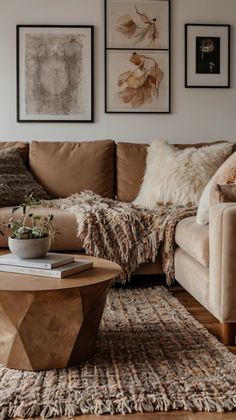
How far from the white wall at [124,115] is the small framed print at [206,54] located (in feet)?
0.16

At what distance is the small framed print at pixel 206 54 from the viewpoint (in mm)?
4219

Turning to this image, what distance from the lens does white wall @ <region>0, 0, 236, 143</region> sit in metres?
4.14

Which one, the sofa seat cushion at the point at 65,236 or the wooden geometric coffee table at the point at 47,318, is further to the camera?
the sofa seat cushion at the point at 65,236

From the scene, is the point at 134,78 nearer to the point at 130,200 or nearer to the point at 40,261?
the point at 130,200

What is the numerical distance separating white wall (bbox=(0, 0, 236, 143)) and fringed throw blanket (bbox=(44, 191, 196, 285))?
4.11 feet

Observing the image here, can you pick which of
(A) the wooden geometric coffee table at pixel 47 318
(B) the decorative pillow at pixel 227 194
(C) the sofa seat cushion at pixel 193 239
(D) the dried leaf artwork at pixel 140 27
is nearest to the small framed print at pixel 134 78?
(D) the dried leaf artwork at pixel 140 27

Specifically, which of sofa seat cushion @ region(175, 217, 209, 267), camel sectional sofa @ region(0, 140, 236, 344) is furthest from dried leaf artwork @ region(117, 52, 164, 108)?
sofa seat cushion @ region(175, 217, 209, 267)

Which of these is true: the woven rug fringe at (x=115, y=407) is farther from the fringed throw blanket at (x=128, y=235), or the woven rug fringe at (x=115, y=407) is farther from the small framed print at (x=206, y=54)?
the small framed print at (x=206, y=54)

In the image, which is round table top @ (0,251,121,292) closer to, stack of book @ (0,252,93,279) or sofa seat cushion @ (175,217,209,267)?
stack of book @ (0,252,93,279)

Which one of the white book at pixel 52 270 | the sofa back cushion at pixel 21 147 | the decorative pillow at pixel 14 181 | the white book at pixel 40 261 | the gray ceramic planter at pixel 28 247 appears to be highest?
the sofa back cushion at pixel 21 147

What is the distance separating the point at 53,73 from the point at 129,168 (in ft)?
3.23

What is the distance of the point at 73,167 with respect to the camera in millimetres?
3861

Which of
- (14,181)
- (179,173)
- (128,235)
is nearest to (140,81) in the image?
(179,173)

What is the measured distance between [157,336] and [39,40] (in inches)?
106
